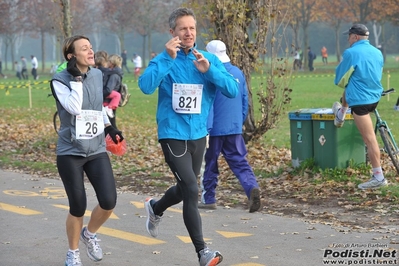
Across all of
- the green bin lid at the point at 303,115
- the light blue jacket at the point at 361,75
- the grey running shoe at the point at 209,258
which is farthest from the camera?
the green bin lid at the point at 303,115

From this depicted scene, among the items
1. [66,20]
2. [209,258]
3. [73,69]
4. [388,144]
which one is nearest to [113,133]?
[73,69]

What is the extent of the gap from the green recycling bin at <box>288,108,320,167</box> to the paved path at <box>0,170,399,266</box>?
224 cm

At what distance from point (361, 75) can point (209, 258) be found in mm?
4529

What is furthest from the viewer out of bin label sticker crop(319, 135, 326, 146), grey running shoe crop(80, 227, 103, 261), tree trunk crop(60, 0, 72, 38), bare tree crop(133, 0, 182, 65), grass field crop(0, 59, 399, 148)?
bare tree crop(133, 0, 182, 65)

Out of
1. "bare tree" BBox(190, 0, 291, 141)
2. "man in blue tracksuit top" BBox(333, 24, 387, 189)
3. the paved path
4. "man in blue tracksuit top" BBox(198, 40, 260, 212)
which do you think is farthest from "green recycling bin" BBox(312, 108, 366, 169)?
"bare tree" BBox(190, 0, 291, 141)

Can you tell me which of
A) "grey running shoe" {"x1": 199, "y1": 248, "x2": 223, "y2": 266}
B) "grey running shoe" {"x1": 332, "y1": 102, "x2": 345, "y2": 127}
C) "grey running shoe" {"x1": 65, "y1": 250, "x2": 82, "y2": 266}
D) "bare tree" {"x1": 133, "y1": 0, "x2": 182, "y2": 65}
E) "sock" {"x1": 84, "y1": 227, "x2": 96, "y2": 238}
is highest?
"bare tree" {"x1": 133, "y1": 0, "x2": 182, "y2": 65}

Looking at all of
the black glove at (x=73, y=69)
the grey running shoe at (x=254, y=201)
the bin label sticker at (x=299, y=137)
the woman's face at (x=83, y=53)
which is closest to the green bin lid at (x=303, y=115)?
the bin label sticker at (x=299, y=137)

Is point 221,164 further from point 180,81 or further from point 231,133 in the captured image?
point 180,81

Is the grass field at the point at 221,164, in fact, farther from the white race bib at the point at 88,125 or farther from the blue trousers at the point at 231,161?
the white race bib at the point at 88,125

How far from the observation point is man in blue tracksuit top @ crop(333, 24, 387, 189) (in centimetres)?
1006

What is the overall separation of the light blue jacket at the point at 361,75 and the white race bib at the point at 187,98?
3969 mm

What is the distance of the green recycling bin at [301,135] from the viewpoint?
11.2 m

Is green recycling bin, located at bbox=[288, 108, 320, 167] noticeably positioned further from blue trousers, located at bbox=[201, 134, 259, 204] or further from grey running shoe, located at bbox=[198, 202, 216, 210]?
grey running shoe, located at bbox=[198, 202, 216, 210]

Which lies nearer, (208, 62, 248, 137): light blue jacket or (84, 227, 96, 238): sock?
(84, 227, 96, 238): sock
